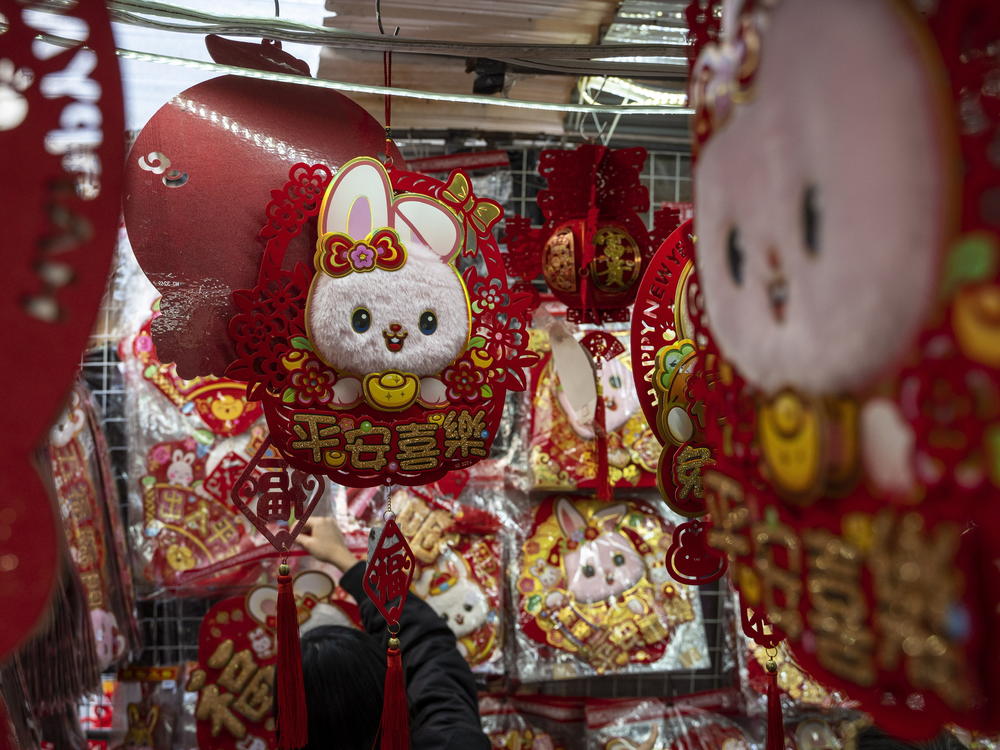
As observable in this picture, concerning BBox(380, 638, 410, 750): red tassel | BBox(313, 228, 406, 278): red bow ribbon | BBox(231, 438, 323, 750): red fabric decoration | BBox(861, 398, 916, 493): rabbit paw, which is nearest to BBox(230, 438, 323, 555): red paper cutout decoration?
BBox(231, 438, 323, 750): red fabric decoration

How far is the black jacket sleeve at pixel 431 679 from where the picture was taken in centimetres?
148

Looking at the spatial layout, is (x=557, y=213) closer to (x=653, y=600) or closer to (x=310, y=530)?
(x=310, y=530)

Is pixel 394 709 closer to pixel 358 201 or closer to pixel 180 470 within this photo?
pixel 358 201

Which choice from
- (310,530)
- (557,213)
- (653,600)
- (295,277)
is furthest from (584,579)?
Result: (295,277)

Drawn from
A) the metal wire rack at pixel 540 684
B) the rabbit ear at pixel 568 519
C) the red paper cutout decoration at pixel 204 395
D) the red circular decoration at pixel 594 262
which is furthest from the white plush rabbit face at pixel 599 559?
the red paper cutout decoration at pixel 204 395

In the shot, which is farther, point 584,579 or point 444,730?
point 584,579

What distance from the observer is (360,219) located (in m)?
1.23

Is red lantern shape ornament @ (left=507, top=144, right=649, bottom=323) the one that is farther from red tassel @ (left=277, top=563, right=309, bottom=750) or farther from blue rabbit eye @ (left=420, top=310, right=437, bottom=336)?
red tassel @ (left=277, top=563, right=309, bottom=750)

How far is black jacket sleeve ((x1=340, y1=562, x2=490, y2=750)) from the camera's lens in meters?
1.48

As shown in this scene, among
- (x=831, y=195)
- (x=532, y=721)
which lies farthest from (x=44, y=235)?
(x=532, y=721)

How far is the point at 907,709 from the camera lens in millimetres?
592

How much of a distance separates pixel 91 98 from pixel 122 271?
1.59m

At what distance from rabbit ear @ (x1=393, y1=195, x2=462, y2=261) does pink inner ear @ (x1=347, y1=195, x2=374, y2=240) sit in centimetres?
4

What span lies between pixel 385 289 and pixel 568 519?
1144 millimetres
